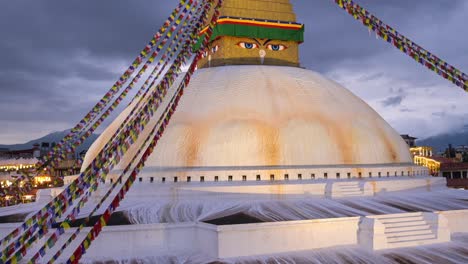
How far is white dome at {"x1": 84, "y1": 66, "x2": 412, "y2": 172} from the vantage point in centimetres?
1237

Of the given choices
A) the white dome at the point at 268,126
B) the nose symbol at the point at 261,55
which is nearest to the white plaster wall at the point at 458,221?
the white dome at the point at 268,126

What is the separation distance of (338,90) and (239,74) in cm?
343

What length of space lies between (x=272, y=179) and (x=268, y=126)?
1.55 metres

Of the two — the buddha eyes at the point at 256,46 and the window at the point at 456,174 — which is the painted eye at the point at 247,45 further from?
the window at the point at 456,174

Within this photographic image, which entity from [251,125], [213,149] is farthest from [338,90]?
[213,149]

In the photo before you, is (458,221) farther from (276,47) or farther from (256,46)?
(256,46)

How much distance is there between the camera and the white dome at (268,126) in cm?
1237

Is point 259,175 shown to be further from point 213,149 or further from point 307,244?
point 307,244

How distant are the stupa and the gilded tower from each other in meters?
0.04

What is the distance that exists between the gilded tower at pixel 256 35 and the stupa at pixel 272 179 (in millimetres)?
40

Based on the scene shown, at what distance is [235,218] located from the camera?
9.91 m

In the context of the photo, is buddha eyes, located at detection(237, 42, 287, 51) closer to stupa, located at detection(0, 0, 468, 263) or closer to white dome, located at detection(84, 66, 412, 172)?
stupa, located at detection(0, 0, 468, 263)

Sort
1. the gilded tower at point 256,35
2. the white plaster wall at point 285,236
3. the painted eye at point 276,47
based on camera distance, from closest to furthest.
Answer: the white plaster wall at point 285,236, the gilded tower at point 256,35, the painted eye at point 276,47

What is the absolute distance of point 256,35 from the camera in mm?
15727
